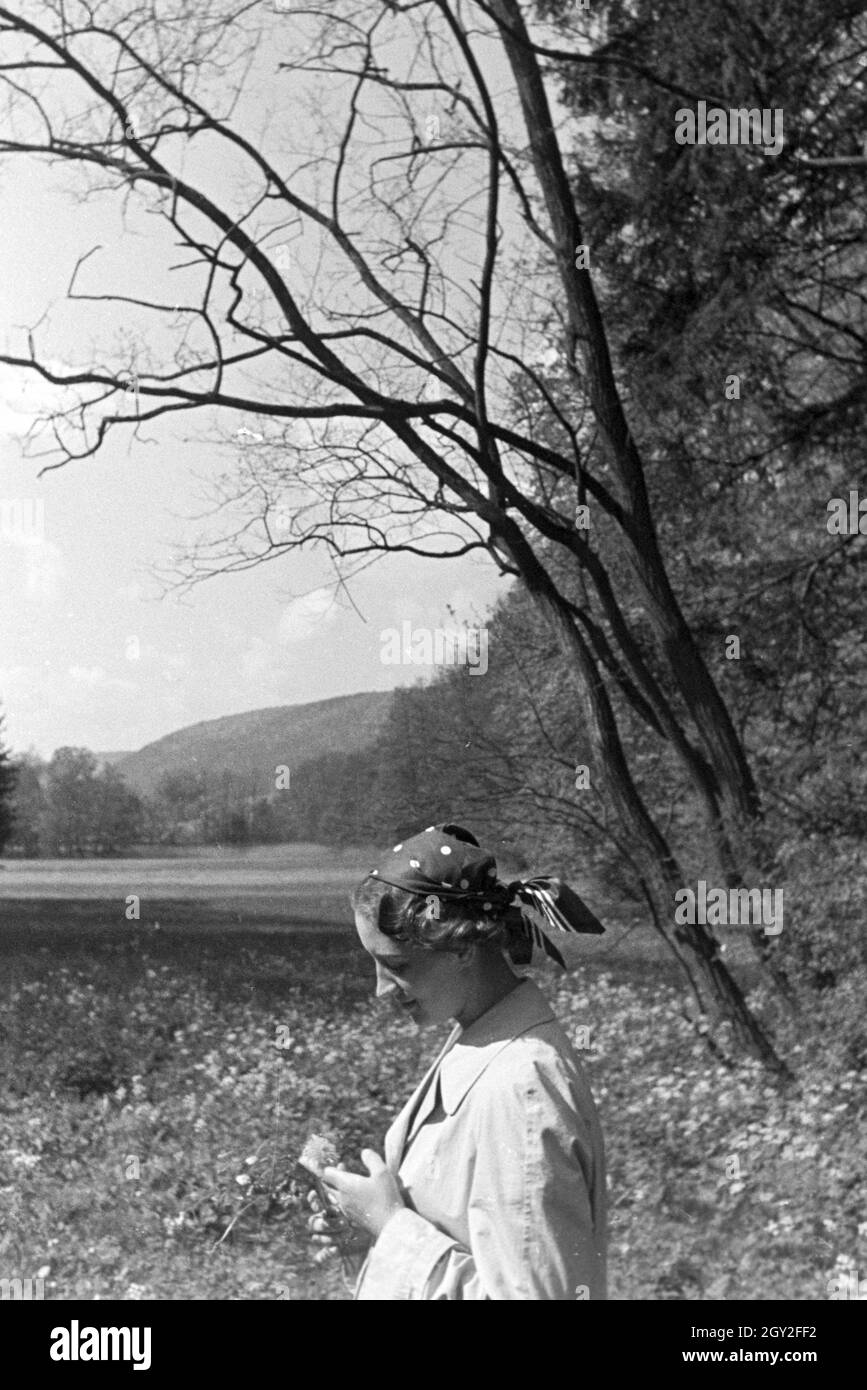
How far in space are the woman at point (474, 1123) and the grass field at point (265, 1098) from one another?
227 cm

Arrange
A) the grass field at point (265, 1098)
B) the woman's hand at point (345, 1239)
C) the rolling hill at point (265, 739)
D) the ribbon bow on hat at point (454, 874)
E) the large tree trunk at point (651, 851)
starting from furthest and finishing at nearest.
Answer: the large tree trunk at point (651, 851) → the rolling hill at point (265, 739) → the grass field at point (265, 1098) → the woman's hand at point (345, 1239) → the ribbon bow on hat at point (454, 874)

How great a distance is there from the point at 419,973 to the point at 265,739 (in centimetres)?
277

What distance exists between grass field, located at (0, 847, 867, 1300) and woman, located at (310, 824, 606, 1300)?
7.45 ft

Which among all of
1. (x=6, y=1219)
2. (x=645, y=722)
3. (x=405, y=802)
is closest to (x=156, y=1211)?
(x=6, y=1219)

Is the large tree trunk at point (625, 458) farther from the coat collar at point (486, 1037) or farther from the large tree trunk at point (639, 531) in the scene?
the coat collar at point (486, 1037)

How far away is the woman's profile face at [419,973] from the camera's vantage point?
4.26 feet

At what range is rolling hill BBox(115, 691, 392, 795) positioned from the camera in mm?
4023

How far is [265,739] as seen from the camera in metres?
4.04

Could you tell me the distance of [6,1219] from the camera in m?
3.82
